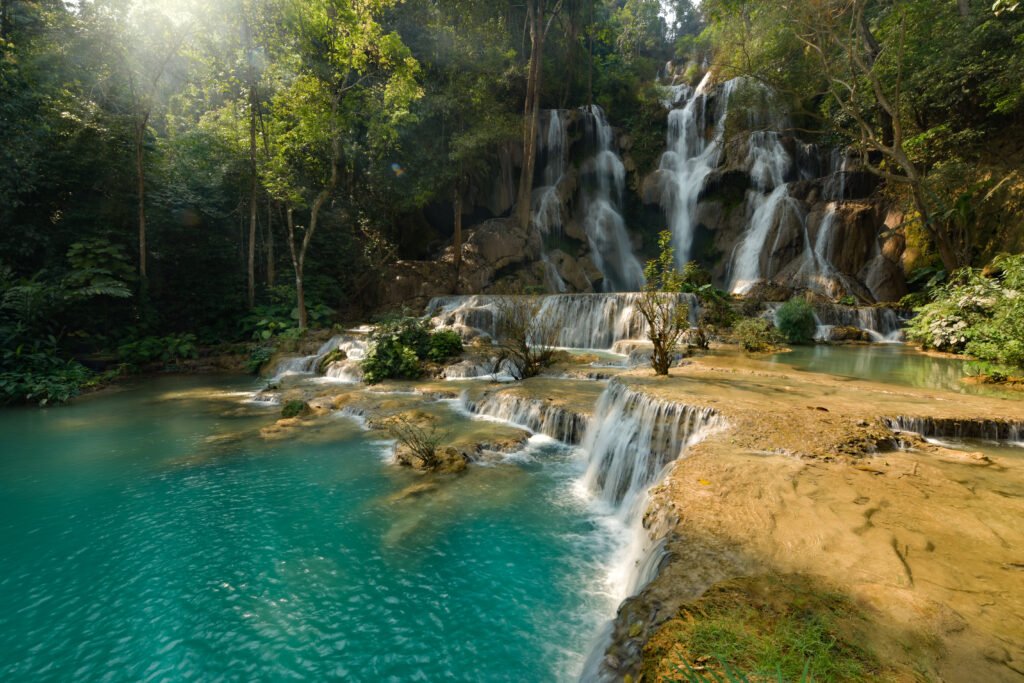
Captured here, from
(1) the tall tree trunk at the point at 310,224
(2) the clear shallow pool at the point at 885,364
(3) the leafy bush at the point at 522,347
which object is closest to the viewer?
(2) the clear shallow pool at the point at 885,364

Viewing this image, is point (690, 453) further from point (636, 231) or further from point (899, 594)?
point (636, 231)

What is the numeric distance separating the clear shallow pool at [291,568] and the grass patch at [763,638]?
4.42 feet

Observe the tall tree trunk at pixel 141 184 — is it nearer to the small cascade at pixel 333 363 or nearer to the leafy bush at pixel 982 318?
the small cascade at pixel 333 363

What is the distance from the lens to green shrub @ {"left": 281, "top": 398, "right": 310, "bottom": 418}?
9555mm

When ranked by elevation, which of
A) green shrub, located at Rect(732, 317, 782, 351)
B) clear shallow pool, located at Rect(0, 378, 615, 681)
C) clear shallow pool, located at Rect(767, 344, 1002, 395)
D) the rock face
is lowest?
clear shallow pool, located at Rect(0, 378, 615, 681)

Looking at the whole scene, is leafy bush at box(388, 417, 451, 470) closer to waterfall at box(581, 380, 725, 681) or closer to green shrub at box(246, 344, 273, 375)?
waterfall at box(581, 380, 725, 681)

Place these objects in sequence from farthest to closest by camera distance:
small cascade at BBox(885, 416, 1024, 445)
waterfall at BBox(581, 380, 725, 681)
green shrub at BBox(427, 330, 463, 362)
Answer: green shrub at BBox(427, 330, 463, 362)
waterfall at BBox(581, 380, 725, 681)
small cascade at BBox(885, 416, 1024, 445)

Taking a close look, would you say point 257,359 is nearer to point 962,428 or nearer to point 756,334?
point 756,334

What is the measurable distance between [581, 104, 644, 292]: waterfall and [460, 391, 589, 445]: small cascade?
17.7m

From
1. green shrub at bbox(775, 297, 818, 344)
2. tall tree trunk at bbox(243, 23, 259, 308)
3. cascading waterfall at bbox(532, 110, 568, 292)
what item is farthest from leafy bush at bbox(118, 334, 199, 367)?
green shrub at bbox(775, 297, 818, 344)

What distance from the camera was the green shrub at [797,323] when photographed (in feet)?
44.5

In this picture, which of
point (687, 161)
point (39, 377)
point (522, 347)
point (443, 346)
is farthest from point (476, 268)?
point (39, 377)

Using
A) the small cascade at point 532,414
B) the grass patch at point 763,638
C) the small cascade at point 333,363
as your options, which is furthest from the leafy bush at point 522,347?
the grass patch at point 763,638

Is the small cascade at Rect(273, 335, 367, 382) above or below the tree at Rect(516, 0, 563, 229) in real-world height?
below
